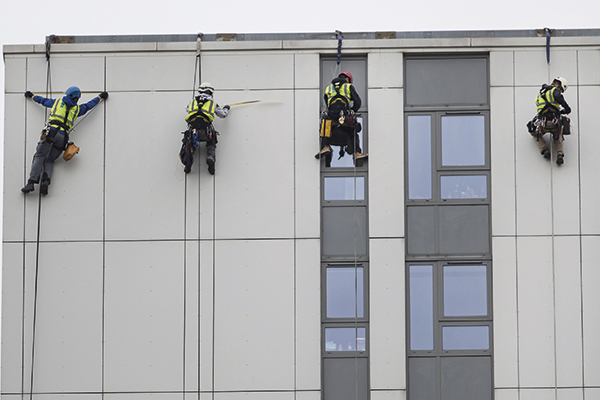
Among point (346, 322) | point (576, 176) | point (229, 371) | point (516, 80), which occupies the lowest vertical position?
point (229, 371)

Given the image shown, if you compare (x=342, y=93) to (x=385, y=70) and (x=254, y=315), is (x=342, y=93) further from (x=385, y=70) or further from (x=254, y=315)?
(x=254, y=315)

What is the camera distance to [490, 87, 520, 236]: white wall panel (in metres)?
13.0

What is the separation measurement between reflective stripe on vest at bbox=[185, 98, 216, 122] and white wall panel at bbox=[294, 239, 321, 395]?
9.57 feet

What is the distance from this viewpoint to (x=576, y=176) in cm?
1306

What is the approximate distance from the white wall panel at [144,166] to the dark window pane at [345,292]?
306cm

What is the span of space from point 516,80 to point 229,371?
7.81 m

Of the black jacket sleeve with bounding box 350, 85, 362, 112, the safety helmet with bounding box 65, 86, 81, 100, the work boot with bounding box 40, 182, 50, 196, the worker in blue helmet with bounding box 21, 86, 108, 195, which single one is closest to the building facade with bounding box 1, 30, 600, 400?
the work boot with bounding box 40, 182, 50, 196

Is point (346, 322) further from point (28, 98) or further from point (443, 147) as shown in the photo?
point (28, 98)

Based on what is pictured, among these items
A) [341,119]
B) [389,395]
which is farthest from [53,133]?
[389,395]

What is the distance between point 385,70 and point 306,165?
243cm

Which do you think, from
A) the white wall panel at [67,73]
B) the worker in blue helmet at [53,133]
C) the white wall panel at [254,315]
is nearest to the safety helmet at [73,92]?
the worker in blue helmet at [53,133]

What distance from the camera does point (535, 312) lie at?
12.7 metres

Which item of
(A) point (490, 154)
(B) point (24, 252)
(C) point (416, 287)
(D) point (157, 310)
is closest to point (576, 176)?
(A) point (490, 154)

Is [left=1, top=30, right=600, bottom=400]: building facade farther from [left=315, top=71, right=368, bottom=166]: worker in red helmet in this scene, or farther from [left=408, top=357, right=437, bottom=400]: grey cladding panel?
[left=315, top=71, right=368, bottom=166]: worker in red helmet
